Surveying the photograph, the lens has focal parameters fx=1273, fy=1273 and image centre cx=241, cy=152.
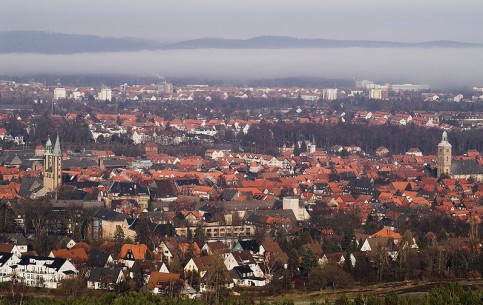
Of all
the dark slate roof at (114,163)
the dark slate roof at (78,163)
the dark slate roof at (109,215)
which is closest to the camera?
the dark slate roof at (109,215)

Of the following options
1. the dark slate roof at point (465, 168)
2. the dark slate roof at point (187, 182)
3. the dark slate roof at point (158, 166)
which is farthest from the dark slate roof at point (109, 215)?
the dark slate roof at point (465, 168)

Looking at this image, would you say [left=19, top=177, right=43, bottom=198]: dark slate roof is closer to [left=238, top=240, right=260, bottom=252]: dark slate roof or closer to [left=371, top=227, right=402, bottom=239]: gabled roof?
[left=238, top=240, right=260, bottom=252]: dark slate roof

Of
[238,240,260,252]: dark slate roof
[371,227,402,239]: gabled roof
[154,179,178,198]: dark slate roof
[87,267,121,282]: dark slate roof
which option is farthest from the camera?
[154,179,178,198]: dark slate roof

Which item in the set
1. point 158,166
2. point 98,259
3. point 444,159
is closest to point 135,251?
point 98,259

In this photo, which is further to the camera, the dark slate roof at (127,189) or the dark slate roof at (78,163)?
the dark slate roof at (78,163)

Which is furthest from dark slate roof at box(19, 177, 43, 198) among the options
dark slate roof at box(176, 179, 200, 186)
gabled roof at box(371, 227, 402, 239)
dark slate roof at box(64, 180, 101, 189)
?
gabled roof at box(371, 227, 402, 239)

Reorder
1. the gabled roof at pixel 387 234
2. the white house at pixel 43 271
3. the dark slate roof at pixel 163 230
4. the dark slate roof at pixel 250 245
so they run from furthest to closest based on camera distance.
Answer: the dark slate roof at pixel 163 230, the gabled roof at pixel 387 234, the dark slate roof at pixel 250 245, the white house at pixel 43 271

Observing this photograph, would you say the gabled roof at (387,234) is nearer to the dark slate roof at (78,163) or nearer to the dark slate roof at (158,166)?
the dark slate roof at (158,166)

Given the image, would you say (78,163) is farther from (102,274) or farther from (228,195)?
(102,274)
